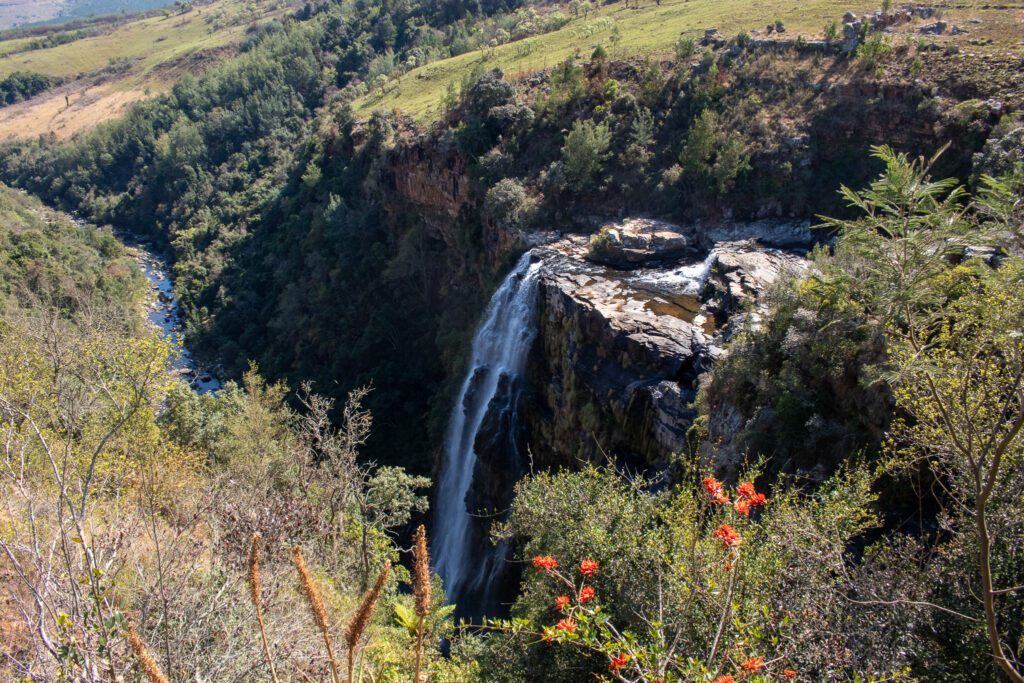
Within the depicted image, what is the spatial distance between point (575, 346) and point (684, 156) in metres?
11.7

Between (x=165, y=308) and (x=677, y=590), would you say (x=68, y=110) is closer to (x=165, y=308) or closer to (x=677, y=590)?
(x=165, y=308)

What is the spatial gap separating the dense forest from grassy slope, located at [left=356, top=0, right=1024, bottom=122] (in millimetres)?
2867

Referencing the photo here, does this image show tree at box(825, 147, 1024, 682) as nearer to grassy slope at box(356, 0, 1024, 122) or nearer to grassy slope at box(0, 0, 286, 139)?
grassy slope at box(356, 0, 1024, 122)

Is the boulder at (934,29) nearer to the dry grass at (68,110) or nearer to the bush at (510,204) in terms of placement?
the bush at (510,204)

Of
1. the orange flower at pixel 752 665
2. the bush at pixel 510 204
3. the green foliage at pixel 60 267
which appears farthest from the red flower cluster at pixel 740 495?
the green foliage at pixel 60 267

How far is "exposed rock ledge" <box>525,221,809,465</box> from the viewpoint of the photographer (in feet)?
57.4

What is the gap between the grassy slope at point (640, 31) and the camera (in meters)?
30.6

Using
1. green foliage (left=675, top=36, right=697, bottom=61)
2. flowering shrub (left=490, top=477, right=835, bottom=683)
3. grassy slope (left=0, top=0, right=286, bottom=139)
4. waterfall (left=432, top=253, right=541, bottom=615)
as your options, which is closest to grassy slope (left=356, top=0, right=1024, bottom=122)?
green foliage (left=675, top=36, right=697, bottom=61)

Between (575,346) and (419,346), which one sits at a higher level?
(575,346)

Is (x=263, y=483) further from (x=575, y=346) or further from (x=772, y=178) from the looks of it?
(x=772, y=178)

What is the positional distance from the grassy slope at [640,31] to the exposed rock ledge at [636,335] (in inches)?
602

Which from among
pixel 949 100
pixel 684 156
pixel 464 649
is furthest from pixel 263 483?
pixel 949 100

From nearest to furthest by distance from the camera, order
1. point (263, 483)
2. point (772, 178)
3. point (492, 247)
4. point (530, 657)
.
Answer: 1. point (530, 657)
2. point (263, 483)
3. point (772, 178)
4. point (492, 247)

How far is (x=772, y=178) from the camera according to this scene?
25.3m
